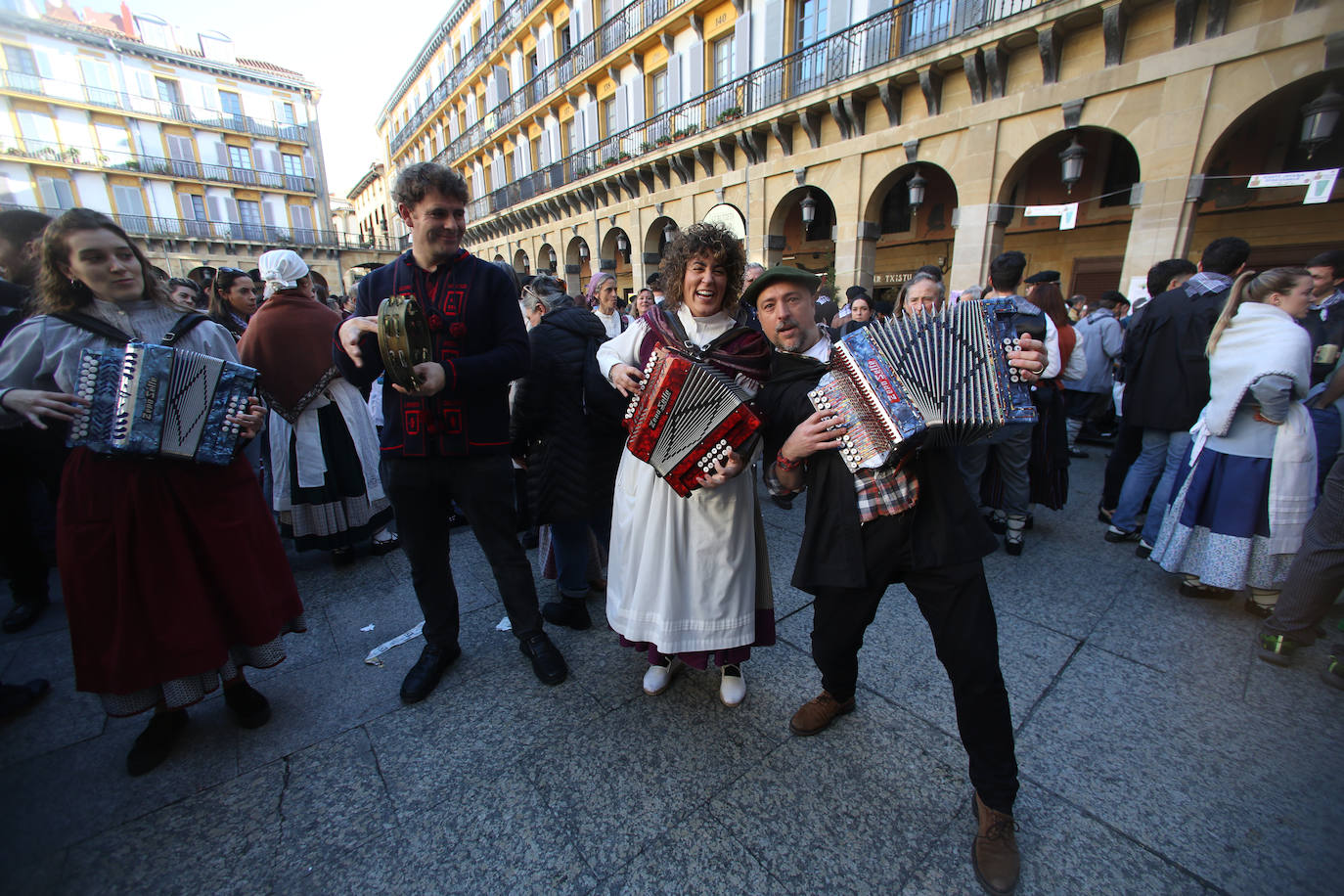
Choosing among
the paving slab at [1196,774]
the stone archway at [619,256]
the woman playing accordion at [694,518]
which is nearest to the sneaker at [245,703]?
the woman playing accordion at [694,518]

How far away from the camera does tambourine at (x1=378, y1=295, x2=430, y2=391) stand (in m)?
1.80

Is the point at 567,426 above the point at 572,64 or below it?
below

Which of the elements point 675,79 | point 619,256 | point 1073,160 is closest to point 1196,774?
point 1073,160

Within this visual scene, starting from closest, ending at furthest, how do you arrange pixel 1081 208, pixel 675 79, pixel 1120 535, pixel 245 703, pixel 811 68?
1. pixel 245 703
2. pixel 1120 535
3. pixel 1081 208
4. pixel 811 68
5. pixel 675 79

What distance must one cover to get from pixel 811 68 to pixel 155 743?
1464 centimetres

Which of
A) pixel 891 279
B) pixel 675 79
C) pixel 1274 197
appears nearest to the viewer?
pixel 1274 197

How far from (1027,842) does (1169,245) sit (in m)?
9.81

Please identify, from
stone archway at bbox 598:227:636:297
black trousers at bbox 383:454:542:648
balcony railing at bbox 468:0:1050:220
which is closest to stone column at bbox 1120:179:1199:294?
balcony railing at bbox 468:0:1050:220

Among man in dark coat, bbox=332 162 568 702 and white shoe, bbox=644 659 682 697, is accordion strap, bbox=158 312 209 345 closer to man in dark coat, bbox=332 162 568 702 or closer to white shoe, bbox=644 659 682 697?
man in dark coat, bbox=332 162 568 702

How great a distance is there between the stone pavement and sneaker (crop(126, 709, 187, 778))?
6 cm

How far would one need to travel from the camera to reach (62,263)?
197 centimetres

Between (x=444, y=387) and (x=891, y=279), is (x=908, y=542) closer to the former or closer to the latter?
(x=444, y=387)

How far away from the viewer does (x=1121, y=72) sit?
8008 millimetres

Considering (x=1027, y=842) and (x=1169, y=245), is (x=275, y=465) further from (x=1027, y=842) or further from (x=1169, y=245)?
(x=1169, y=245)
